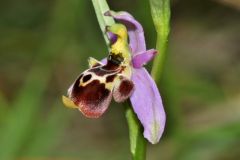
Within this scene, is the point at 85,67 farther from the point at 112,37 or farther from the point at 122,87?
the point at 122,87

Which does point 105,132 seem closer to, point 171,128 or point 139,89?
point 171,128

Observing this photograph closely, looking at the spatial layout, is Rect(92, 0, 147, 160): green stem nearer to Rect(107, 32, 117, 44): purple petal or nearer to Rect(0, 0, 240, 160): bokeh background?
Result: Rect(107, 32, 117, 44): purple petal

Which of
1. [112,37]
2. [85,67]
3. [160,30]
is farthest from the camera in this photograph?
[85,67]

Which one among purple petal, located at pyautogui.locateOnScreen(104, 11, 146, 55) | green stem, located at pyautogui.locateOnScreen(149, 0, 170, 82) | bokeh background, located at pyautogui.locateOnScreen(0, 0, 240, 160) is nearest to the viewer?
green stem, located at pyautogui.locateOnScreen(149, 0, 170, 82)

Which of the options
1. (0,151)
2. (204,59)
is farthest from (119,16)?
(204,59)

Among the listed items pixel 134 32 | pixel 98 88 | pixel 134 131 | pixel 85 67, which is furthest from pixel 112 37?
pixel 85 67

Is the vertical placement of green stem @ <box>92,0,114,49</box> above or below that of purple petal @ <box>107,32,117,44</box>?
above

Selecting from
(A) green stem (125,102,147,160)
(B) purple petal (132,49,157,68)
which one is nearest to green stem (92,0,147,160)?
(A) green stem (125,102,147,160)
